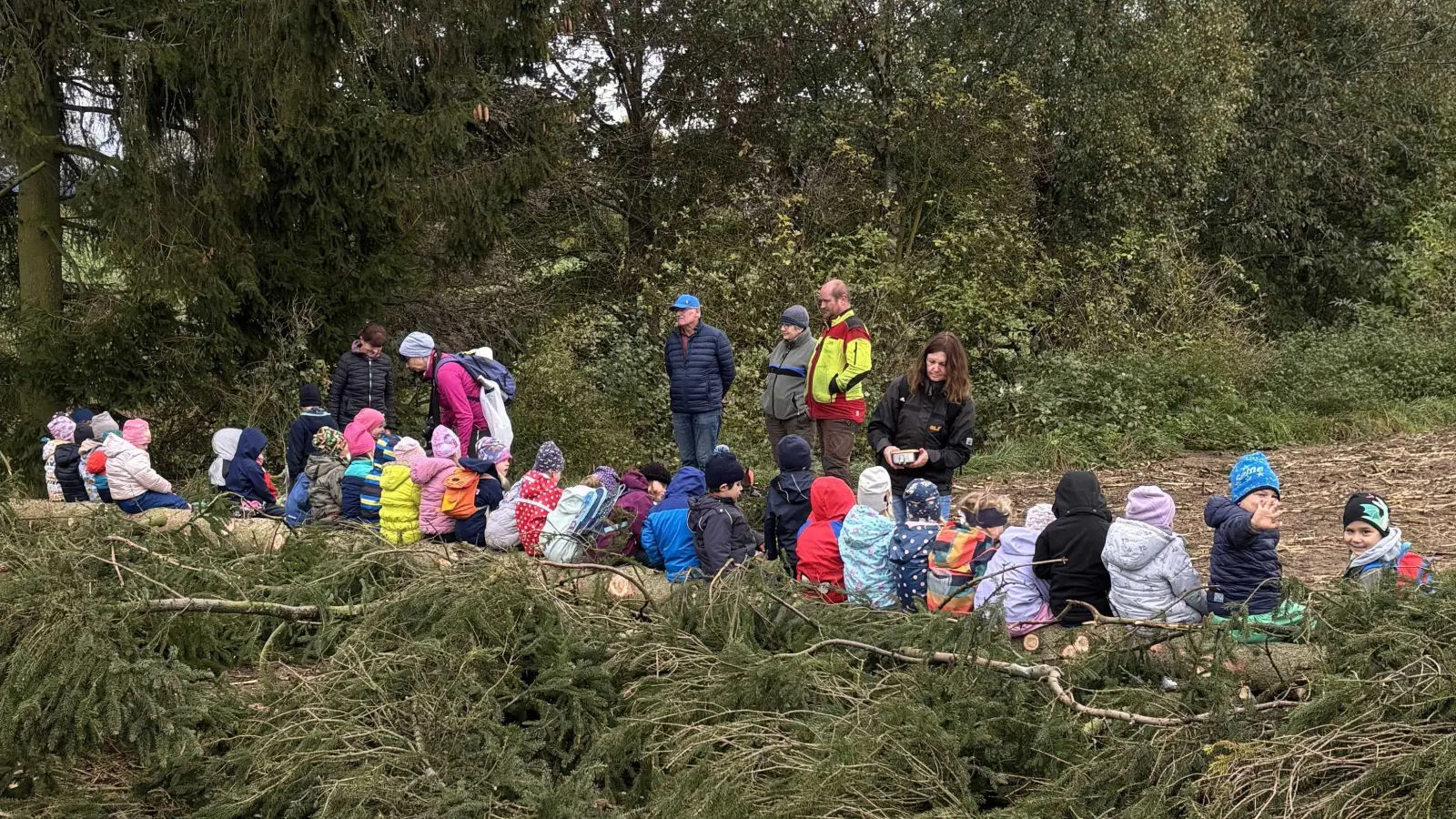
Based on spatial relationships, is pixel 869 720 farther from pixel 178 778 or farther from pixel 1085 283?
pixel 1085 283

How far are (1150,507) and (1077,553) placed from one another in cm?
38

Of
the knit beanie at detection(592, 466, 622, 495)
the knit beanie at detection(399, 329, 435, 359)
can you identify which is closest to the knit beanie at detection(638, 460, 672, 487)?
the knit beanie at detection(592, 466, 622, 495)

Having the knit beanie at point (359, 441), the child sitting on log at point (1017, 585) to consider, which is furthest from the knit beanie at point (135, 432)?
the child sitting on log at point (1017, 585)

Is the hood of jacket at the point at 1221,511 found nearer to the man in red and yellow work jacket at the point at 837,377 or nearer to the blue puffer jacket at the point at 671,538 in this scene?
the blue puffer jacket at the point at 671,538

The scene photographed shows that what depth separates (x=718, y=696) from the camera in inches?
178

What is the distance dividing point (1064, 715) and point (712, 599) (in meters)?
1.57

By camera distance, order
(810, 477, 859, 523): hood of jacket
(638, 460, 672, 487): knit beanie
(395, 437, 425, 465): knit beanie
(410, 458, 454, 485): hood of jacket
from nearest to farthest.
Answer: (810, 477, 859, 523): hood of jacket, (410, 458, 454, 485): hood of jacket, (395, 437, 425, 465): knit beanie, (638, 460, 672, 487): knit beanie

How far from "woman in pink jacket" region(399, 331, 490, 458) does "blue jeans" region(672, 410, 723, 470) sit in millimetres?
1399

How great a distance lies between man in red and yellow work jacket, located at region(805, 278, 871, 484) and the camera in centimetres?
777

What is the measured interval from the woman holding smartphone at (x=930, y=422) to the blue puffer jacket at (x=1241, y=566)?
1906 millimetres

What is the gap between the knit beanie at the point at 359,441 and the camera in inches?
312

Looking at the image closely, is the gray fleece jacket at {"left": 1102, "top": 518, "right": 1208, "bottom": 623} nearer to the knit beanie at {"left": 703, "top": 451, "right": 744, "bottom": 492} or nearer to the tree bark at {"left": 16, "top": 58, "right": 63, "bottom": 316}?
the knit beanie at {"left": 703, "top": 451, "right": 744, "bottom": 492}

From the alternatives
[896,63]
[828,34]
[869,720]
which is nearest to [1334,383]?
[896,63]

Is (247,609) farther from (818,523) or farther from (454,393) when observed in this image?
(454,393)
